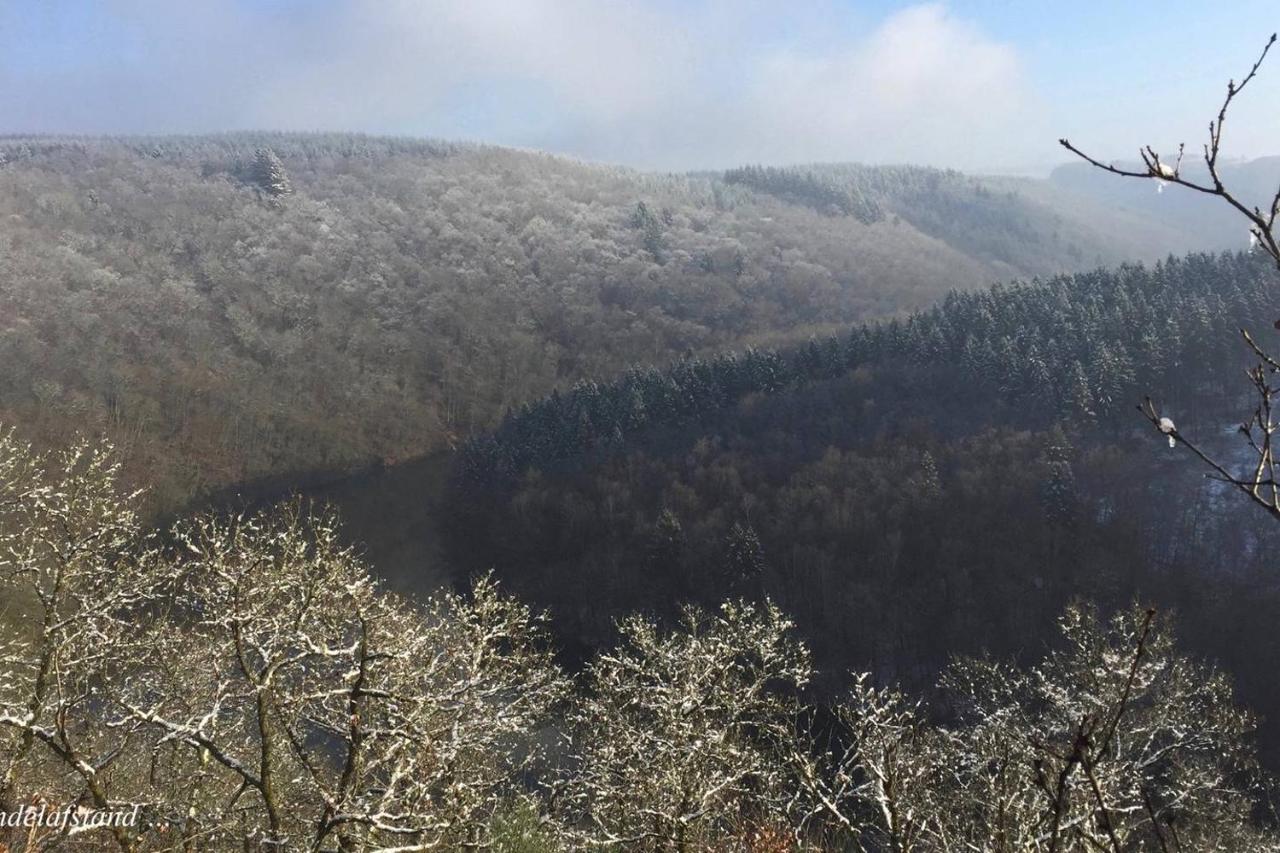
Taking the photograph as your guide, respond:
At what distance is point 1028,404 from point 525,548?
126 ft

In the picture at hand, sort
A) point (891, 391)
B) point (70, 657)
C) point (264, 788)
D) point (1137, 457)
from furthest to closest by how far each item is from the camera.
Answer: point (891, 391), point (1137, 457), point (70, 657), point (264, 788)

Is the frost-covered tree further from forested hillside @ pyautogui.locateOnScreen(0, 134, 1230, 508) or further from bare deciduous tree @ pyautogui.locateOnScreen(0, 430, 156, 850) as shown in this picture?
forested hillside @ pyautogui.locateOnScreen(0, 134, 1230, 508)

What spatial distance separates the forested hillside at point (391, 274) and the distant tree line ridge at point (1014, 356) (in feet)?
83.6

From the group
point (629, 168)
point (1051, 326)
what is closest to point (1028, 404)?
point (1051, 326)

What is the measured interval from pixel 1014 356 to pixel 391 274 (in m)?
95.7

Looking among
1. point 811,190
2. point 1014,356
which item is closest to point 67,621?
point 1014,356

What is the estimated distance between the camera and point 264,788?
7.44m

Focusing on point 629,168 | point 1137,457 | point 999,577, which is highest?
point 629,168

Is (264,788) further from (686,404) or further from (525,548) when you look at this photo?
(686,404)

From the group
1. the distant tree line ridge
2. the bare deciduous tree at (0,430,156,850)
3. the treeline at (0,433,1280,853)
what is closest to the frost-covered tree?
the treeline at (0,433,1280,853)

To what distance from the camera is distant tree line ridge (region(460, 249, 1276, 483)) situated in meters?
47.1

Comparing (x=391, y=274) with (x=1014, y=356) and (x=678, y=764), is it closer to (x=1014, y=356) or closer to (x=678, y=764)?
(x=1014, y=356)

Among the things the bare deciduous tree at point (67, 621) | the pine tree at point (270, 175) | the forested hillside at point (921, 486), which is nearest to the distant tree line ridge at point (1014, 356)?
the forested hillside at point (921, 486)

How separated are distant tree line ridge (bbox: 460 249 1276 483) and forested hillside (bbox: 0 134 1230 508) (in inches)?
1004
